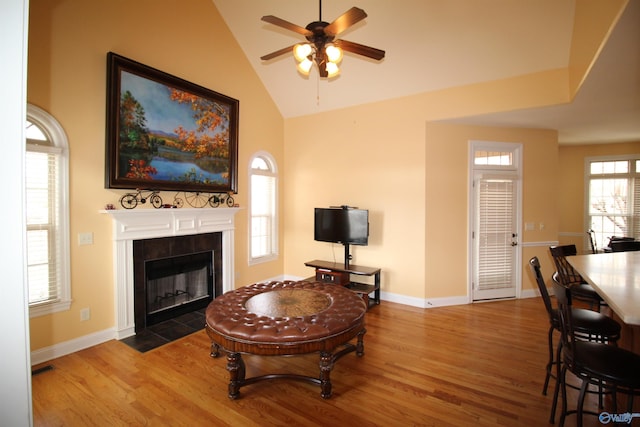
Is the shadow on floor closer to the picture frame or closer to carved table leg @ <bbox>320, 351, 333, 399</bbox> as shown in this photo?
the picture frame

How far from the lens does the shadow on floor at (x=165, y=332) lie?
10.9 ft

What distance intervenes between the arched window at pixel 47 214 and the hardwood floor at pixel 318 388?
65cm

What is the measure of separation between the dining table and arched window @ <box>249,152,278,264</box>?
4.34 m

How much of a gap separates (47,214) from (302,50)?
9.62 feet

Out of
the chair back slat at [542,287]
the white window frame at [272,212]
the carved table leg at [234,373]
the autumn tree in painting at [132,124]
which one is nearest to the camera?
the chair back slat at [542,287]

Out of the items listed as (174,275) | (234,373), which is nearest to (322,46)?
(234,373)

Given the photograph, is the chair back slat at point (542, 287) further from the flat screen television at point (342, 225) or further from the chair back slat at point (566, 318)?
the flat screen television at point (342, 225)

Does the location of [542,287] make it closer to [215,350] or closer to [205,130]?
[215,350]

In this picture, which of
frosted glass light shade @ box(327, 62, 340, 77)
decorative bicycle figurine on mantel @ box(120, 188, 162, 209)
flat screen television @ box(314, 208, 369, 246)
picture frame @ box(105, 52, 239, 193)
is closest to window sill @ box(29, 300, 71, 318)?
decorative bicycle figurine on mantel @ box(120, 188, 162, 209)

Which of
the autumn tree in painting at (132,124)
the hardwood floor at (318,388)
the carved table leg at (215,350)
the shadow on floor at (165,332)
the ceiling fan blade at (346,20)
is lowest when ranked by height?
the hardwood floor at (318,388)

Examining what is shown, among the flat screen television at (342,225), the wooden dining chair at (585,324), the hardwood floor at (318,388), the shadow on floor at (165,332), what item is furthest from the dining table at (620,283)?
the shadow on floor at (165,332)

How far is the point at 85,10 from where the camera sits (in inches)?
122

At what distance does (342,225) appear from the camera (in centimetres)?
488

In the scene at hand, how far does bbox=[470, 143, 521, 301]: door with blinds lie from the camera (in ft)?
15.6
